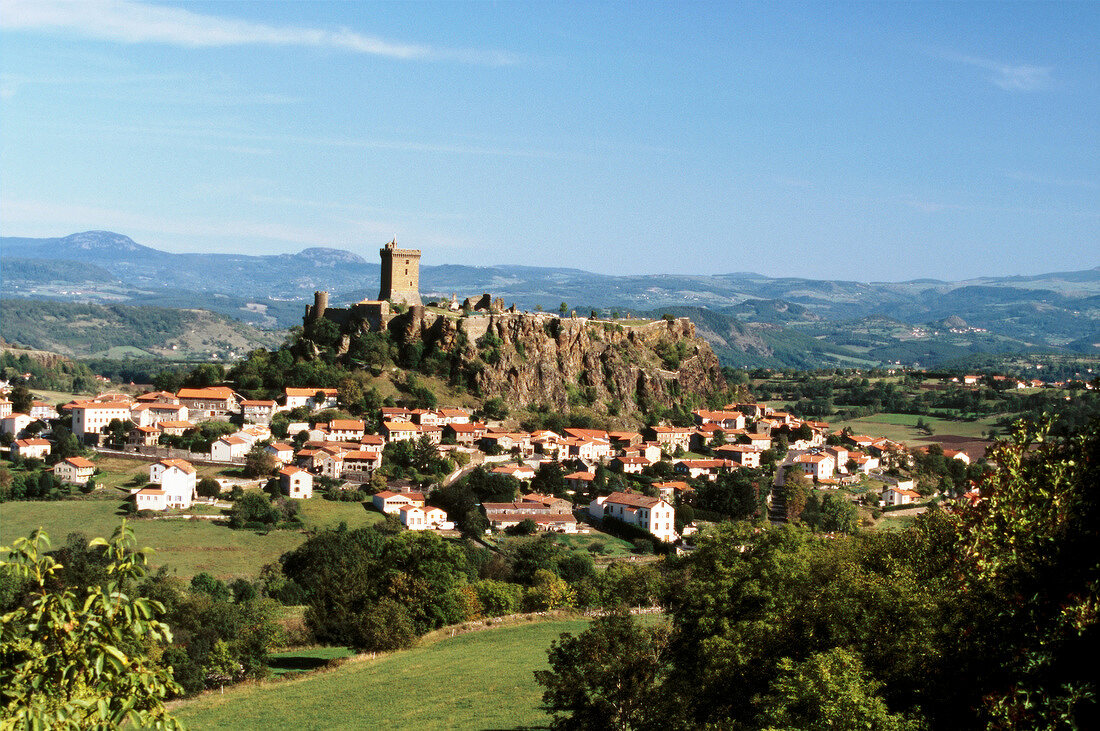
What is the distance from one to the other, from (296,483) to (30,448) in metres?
16.1

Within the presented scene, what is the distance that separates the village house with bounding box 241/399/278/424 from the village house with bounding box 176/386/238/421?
1.27 m

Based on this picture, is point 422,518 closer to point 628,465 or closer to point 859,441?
point 628,465

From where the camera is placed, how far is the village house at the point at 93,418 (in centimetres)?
6575

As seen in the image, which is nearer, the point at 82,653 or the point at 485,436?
the point at 82,653

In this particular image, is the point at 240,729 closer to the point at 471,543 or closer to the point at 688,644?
the point at 688,644

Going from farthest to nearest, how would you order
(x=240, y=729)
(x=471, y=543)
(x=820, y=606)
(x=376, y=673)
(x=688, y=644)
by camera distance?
(x=471, y=543) < (x=376, y=673) < (x=240, y=729) < (x=688, y=644) < (x=820, y=606)

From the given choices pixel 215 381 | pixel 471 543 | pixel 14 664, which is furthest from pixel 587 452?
pixel 14 664

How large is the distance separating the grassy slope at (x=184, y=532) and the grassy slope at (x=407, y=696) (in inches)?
606

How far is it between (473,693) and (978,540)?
16833 millimetres

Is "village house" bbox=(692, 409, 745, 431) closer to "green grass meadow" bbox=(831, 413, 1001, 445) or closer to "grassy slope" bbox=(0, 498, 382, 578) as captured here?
"green grass meadow" bbox=(831, 413, 1001, 445)

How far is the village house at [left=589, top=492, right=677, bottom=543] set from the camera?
5612 cm

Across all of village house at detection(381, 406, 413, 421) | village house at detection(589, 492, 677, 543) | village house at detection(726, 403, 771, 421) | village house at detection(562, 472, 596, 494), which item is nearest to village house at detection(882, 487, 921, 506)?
village house at detection(589, 492, 677, 543)

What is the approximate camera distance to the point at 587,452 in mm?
68500

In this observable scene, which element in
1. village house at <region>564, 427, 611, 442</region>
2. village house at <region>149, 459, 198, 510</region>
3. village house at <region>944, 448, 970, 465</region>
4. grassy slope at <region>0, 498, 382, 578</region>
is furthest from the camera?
village house at <region>944, 448, 970, 465</region>
